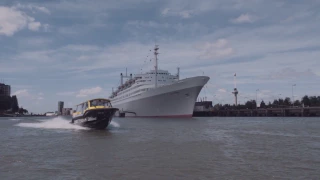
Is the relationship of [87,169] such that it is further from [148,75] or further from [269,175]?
[148,75]

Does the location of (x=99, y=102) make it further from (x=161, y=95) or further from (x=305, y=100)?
(x=305, y=100)

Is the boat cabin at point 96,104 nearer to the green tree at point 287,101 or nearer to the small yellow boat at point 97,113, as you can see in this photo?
the small yellow boat at point 97,113

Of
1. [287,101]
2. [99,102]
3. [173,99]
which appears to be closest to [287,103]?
[287,101]

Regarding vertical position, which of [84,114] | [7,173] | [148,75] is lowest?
[7,173]

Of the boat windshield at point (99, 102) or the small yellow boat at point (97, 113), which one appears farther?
the boat windshield at point (99, 102)

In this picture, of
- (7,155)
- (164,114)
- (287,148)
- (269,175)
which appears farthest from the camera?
(164,114)

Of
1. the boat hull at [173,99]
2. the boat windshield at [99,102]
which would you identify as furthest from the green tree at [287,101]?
the boat windshield at [99,102]

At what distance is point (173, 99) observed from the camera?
69.9 meters

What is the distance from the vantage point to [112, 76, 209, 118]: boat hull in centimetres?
6694

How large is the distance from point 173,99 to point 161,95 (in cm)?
331

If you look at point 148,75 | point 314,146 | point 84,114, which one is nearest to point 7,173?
point 314,146

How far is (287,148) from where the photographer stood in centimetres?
1783

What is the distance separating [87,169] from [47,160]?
3.08m

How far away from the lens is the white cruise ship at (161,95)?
221 ft
